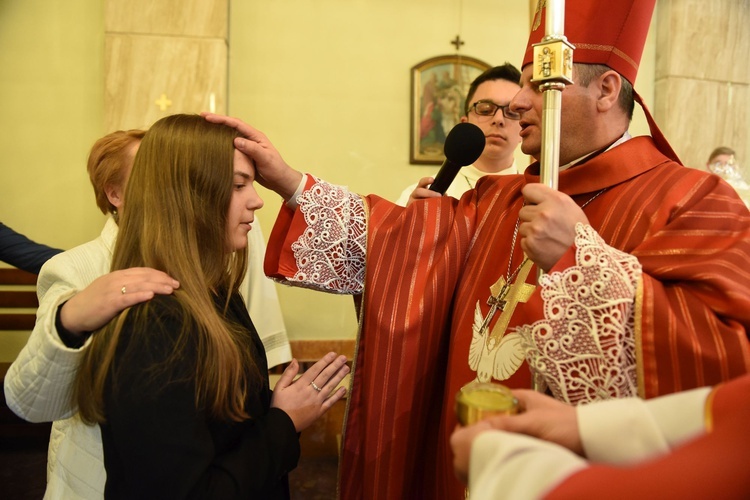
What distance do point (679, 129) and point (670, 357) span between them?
14.1 ft

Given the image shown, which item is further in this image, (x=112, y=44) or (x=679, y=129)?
(x=679, y=129)

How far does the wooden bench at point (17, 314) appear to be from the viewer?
3.72 metres

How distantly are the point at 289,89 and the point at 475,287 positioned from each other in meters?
3.12

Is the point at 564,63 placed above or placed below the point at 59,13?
below

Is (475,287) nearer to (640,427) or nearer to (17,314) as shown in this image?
(640,427)

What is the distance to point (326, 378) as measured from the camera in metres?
1.55

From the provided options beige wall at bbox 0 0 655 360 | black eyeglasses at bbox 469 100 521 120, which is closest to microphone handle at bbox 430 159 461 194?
black eyeglasses at bbox 469 100 521 120

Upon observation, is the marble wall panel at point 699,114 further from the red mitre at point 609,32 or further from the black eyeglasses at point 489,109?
the red mitre at point 609,32

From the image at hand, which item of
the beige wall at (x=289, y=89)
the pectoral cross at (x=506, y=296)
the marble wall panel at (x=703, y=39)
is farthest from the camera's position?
the marble wall panel at (x=703, y=39)

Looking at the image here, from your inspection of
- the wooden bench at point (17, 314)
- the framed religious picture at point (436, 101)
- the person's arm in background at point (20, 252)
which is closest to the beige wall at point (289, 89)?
the framed religious picture at point (436, 101)

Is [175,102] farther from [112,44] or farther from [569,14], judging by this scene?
[569,14]

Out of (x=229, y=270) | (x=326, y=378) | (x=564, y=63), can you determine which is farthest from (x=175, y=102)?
(x=564, y=63)

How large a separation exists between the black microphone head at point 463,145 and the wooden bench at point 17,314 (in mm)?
3258

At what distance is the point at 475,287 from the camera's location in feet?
5.39
